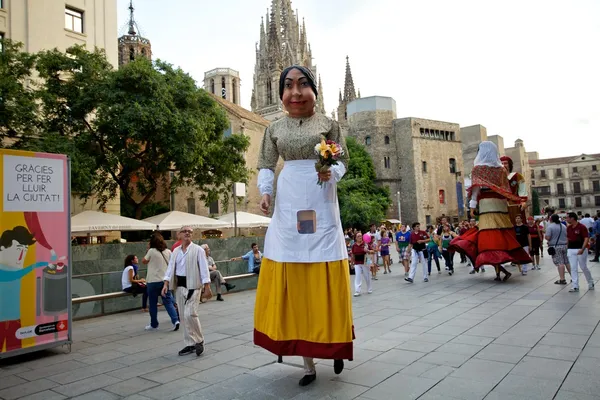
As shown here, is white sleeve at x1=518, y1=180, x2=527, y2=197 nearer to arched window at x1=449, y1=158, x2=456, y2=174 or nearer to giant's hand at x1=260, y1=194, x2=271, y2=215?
giant's hand at x1=260, y1=194, x2=271, y2=215

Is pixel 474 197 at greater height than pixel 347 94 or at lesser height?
lesser

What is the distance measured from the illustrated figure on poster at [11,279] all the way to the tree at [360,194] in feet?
109

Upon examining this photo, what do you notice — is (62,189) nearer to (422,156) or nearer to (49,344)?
(49,344)

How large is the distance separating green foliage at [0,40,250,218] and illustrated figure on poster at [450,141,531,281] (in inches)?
451

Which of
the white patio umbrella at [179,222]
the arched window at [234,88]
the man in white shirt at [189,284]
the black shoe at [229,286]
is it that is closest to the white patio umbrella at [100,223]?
the white patio umbrella at [179,222]

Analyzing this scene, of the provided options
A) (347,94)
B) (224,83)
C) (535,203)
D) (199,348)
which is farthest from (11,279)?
(347,94)

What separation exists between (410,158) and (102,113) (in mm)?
45253

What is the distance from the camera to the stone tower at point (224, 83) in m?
73.7

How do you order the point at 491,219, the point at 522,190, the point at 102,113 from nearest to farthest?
the point at 491,219, the point at 522,190, the point at 102,113

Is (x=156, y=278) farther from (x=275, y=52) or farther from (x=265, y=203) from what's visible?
(x=275, y=52)

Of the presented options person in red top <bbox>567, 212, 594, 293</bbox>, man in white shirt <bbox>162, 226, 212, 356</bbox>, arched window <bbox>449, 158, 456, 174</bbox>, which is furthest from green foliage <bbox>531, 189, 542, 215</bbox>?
man in white shirt <bbox>162, 226, 212, 356</bbox>

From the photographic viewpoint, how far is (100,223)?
16.6 meters

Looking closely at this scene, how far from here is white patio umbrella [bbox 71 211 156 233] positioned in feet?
52.4

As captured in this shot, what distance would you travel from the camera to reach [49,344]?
645 centimetres
